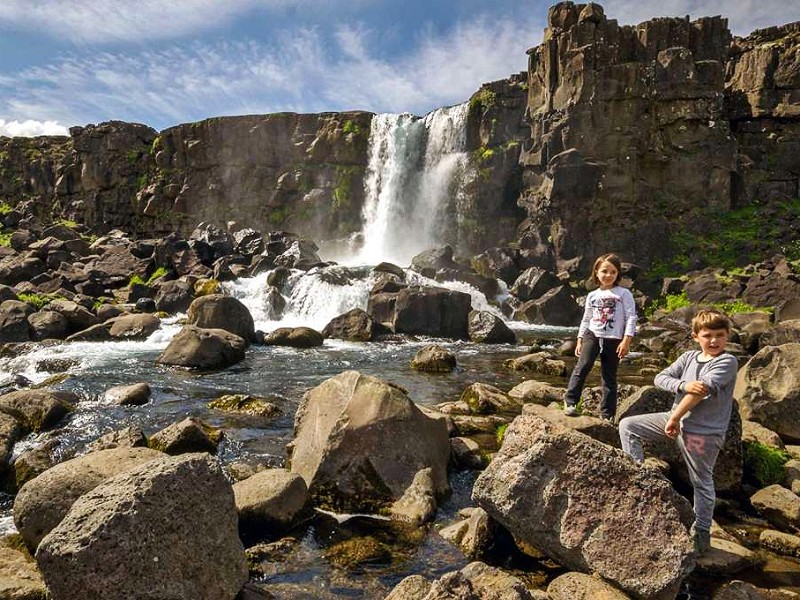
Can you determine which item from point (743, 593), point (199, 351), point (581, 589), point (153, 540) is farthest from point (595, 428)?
point (199, 351)

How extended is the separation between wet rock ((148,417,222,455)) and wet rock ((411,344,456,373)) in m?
9.07

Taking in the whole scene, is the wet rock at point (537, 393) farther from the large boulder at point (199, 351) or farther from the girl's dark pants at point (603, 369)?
the large boulder at point (199, 351)

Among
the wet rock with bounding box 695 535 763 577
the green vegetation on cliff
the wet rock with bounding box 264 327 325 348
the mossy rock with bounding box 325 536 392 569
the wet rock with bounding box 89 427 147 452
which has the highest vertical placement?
the green vegetation on cliff

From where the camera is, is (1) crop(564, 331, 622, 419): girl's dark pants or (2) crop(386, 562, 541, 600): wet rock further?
(1) crop(564, 331, 622, 419): girl's dark pants

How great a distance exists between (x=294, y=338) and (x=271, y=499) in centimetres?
1613

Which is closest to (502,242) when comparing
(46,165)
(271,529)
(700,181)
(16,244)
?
(700,181)

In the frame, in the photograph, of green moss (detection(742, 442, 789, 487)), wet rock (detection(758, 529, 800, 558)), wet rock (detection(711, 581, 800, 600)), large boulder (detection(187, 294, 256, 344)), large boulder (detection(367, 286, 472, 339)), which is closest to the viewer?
wet rock (detection(711, 581, 800, 600))

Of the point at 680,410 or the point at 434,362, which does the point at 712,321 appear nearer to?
the point at 680,410

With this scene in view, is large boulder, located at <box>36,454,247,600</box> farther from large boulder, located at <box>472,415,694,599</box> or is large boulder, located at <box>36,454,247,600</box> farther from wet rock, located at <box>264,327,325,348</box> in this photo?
wet rock, located at <box>264,327,325,348</box>

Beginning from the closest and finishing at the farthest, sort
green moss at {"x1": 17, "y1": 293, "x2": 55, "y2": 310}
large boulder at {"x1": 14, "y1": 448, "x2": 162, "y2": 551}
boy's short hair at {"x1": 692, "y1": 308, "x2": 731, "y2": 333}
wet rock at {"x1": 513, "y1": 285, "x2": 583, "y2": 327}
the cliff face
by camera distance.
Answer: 1. boy's short hair at {"x1": 692, "y1": 308, "x2": 731, "y2": 333}
2. large boulder at {"x1": 14, "y1": 448, "x2": 162, "y2": 551}
3. green moss at {"x1": 17, "y1": 293, "x2": 55, "y2": 310}
4. wet rock at {"x1": 513, "y1": 285, "x2": 583, "y2": 327}
5. the cliff face

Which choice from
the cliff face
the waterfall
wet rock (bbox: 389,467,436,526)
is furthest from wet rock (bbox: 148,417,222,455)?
the cliff face

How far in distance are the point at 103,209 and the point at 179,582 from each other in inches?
2821

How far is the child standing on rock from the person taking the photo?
8.62 m

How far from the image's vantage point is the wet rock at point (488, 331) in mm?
24484
